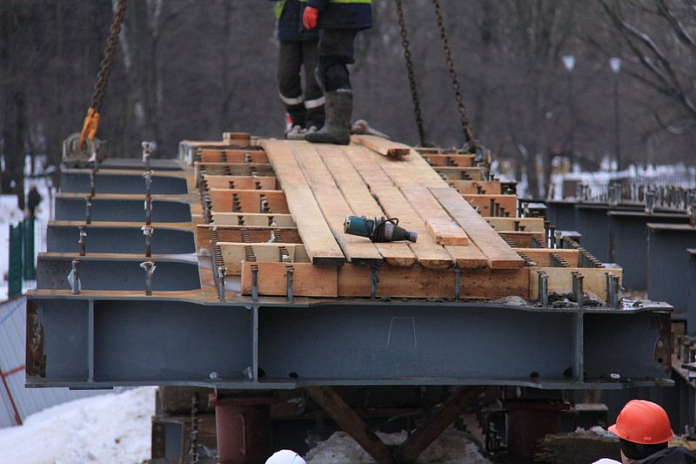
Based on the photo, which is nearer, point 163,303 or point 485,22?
point 163,303

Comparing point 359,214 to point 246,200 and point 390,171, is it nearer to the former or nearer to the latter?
point 246,200

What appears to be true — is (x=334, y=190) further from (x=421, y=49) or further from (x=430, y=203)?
(x=421, y=49)

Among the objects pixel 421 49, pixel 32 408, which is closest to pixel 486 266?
pixel 32 408

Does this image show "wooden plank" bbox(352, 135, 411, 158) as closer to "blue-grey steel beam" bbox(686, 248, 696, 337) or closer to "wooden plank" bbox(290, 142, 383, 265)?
"wooden plank" bbox(290, 142, 383, 265)

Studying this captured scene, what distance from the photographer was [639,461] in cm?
496

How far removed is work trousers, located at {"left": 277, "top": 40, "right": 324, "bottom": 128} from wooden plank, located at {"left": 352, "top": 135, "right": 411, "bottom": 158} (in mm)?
921

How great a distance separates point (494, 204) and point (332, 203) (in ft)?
5.54

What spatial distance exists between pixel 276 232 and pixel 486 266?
173 centimetres

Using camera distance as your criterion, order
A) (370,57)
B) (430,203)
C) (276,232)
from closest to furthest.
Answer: (276,232), (430,203), (370,57)

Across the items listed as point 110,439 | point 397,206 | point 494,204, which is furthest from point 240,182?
point 110,439

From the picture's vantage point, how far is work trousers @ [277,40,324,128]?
12739 millimetres

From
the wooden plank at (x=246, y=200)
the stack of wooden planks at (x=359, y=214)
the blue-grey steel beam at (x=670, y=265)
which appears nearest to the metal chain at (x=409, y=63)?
the stack of wooden planks at (x=359, y=214)

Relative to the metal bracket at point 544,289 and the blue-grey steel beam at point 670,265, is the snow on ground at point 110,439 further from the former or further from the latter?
the blue-grey steel beam at point 670,265

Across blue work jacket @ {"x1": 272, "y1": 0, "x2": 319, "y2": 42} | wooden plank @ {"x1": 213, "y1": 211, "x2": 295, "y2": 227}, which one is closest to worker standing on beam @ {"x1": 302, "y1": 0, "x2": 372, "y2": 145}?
blue work jacket @ {"x1": 272, "y1": 0, "x2": 319, "y2": 42}
